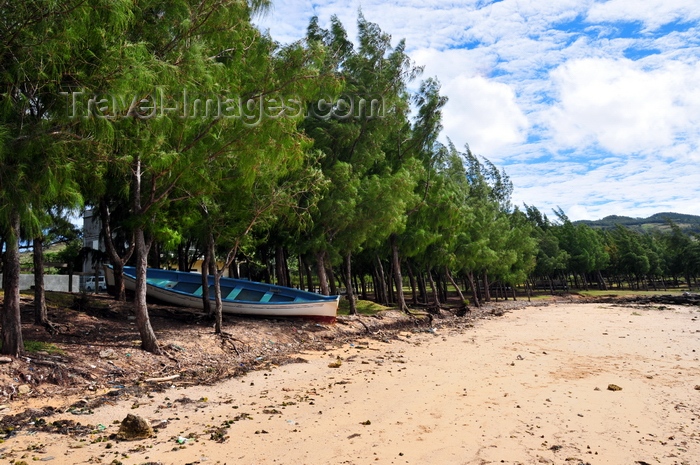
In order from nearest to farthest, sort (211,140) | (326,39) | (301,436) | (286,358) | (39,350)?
(301,436), (39,350), (211,140), (286,358), (326,39)

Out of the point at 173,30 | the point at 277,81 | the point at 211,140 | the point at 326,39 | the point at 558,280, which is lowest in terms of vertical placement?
the point at 558,280

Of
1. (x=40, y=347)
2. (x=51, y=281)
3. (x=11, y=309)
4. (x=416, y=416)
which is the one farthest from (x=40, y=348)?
(x=51, y=281)

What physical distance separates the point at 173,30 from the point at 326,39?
15.0m

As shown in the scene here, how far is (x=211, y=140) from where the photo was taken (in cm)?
1038

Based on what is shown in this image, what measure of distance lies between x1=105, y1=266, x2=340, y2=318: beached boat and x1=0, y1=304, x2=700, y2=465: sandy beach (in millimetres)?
4920

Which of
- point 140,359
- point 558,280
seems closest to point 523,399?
point 140,359

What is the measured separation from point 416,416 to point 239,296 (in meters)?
12.5

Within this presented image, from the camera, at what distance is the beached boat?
54.2 ft

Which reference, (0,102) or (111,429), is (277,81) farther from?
(111,429)

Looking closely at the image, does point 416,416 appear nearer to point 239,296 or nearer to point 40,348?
point 40,348

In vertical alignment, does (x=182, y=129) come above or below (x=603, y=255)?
above

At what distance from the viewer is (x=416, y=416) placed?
6832 millimetres

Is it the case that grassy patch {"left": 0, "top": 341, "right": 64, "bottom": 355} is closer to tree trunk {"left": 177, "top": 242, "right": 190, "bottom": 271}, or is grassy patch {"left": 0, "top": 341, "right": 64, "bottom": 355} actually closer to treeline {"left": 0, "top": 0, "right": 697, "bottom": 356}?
treeline {"left": 0, "top": 0, "right": 697, "bottom": 356}

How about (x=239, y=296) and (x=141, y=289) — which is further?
(x=239, y=296)
